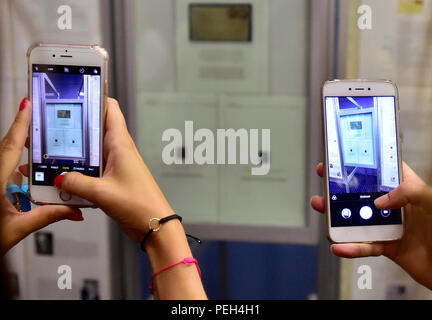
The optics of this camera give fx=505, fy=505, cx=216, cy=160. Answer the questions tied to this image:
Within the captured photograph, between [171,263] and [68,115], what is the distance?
0.74ft

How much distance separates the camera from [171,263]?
1.86ft

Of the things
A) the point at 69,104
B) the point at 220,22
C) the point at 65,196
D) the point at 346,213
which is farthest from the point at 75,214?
the point at 220,22

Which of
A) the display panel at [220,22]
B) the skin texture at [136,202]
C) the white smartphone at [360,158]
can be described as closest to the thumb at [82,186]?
the skin texture at [136,202]

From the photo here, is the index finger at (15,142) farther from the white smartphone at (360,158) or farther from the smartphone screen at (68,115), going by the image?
the white smartphone at (360,158)

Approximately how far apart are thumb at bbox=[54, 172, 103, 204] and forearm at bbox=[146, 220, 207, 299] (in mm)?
88

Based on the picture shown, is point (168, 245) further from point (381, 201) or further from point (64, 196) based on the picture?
point (381, 201)

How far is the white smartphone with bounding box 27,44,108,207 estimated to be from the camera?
62 centimetres

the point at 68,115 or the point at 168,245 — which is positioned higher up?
the point at 68,115

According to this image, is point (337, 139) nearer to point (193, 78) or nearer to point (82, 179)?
point (82, 179)

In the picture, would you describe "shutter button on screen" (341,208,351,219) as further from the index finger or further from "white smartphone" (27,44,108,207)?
the index finger

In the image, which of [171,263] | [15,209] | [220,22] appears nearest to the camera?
[171,263]

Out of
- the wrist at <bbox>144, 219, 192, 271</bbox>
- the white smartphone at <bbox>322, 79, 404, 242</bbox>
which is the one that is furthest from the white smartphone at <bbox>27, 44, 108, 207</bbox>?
the white smartphone at <bbox>322, 79, 404, 242</bbox>

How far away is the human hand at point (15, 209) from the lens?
24.8 inches

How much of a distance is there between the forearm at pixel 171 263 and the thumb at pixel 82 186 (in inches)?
3.5
